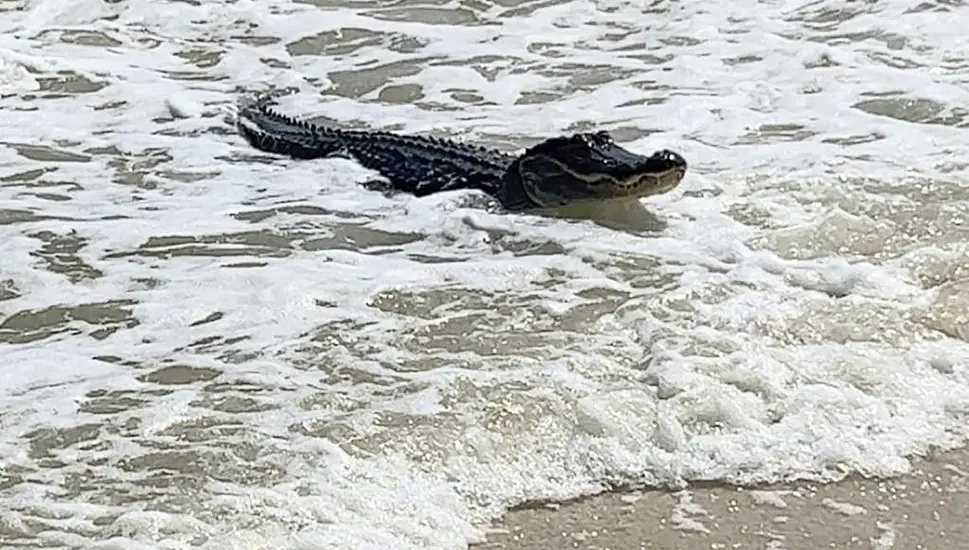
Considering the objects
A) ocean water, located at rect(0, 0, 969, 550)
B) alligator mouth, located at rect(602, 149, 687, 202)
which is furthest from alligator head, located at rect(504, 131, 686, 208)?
ocean water, located at rect(0, 0, 969, 550)

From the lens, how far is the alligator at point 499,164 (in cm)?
596

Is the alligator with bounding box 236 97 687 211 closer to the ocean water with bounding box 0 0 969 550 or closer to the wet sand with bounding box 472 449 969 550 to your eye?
the ocean water with bounding box 0 0 969 550

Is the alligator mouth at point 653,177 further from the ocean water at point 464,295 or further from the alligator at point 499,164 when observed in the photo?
the ocean water at point 464,295

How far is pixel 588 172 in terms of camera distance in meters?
6.05

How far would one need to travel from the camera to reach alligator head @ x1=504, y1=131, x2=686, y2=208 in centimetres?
590

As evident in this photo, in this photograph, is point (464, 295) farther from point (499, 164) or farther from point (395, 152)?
point (395, 152)

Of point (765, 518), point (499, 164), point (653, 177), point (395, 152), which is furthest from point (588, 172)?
point (765, 518)

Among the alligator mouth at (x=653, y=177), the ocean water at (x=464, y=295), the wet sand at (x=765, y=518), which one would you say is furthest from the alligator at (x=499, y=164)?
the wet sand at (x=765, y=518)

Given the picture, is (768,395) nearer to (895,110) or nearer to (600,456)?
(600,456)

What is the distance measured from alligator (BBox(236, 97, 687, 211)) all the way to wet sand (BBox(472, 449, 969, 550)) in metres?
2.47

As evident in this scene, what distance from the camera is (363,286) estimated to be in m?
5.19

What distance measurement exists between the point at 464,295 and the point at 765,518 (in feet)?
6.03

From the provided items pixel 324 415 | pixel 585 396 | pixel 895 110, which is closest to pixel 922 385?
pixel 585 396

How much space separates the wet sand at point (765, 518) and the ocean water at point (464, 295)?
8 centimetres
